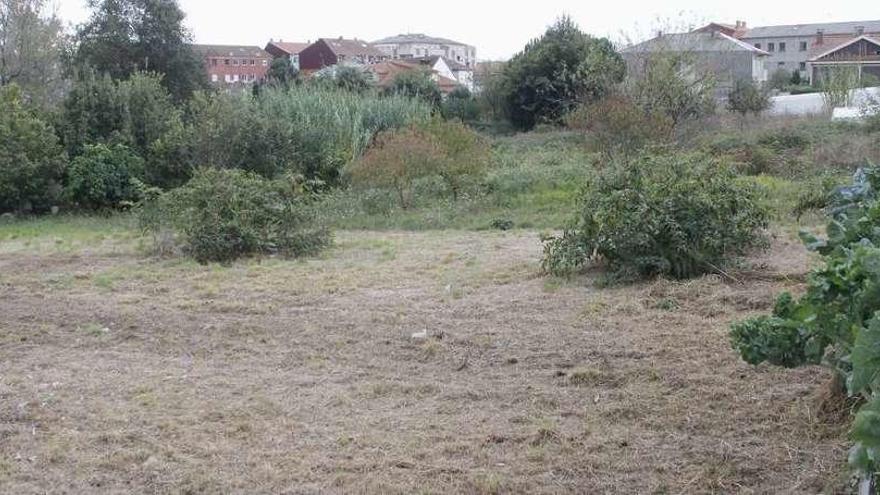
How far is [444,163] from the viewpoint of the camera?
47.6 ft

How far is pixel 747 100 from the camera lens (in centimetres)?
2561

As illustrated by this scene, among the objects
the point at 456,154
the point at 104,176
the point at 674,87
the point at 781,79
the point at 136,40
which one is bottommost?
the point at 104,176

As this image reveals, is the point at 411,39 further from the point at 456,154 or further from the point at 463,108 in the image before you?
the point at 456,154

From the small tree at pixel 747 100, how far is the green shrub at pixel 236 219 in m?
17.1

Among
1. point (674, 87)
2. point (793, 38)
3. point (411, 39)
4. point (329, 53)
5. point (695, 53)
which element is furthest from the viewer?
point (411, 39)

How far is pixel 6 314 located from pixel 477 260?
431 cm

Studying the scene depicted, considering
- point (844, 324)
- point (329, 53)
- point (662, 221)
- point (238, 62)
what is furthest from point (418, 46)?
point (844, 324)

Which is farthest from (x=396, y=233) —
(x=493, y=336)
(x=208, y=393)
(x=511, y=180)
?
(x=208, y=393)

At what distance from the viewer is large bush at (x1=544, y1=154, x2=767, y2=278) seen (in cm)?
774

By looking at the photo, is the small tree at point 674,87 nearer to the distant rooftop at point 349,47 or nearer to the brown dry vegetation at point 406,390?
the brown dry vegetation at point 406,390

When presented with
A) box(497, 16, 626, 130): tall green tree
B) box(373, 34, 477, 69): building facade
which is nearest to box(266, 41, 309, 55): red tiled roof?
box(373, 34, 477, 69): building facade

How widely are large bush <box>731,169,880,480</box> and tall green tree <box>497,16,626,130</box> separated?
22.0 m

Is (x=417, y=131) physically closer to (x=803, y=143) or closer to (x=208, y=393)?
(x=803, y=143)

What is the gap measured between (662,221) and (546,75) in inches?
804
